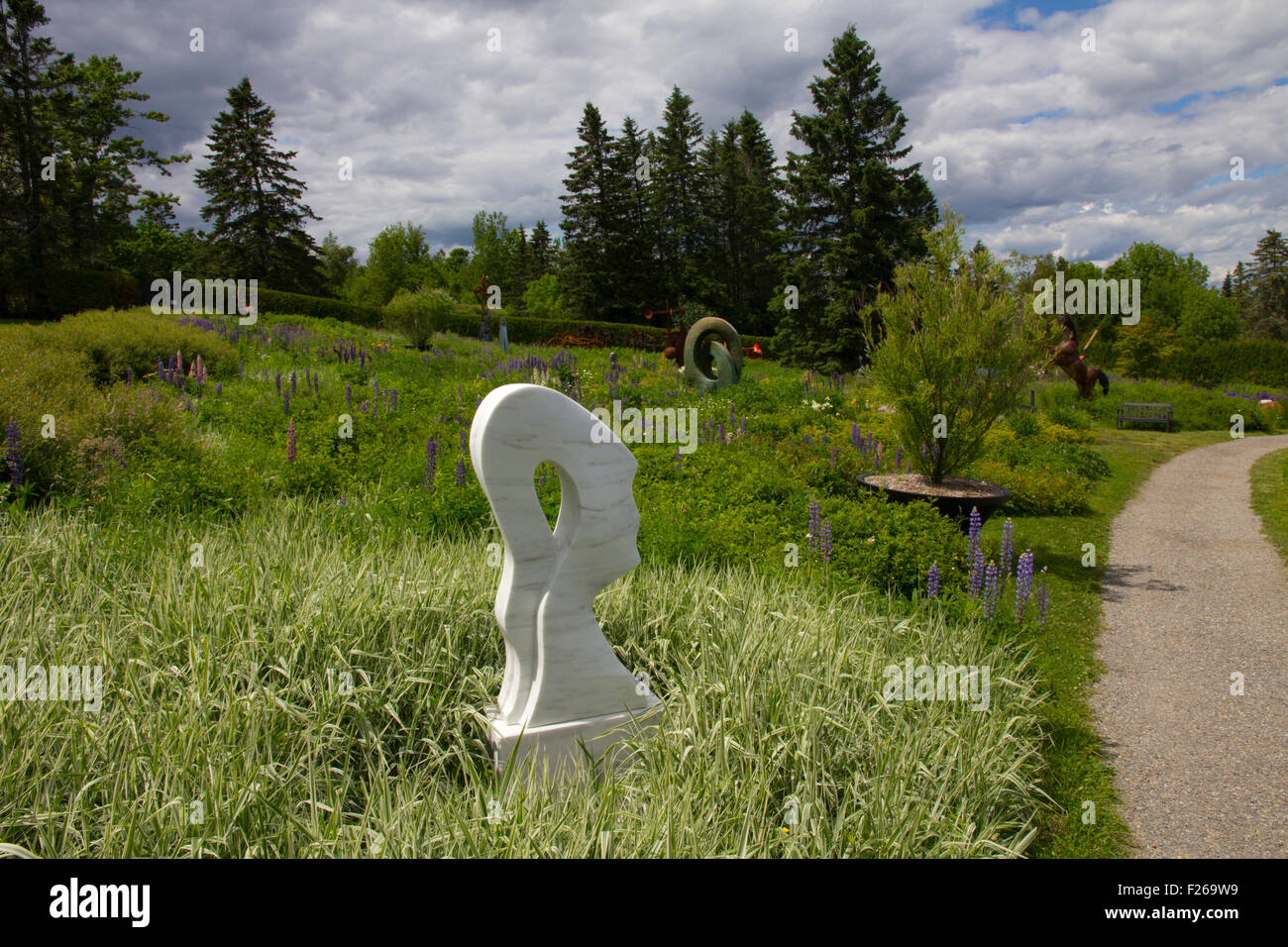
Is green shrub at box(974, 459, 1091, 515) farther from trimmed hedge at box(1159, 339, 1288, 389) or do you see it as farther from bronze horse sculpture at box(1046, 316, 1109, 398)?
trimmed hedge at box(1159, 339, 1288, 389)

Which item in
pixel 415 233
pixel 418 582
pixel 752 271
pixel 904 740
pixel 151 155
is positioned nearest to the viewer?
pixel 904 740

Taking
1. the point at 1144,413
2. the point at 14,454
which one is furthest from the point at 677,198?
the point at 14,454

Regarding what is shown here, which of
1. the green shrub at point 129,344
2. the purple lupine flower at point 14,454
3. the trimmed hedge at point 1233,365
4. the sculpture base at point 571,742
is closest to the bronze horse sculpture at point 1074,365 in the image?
the trimmed hedge at point 1233,365

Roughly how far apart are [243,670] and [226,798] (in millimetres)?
957

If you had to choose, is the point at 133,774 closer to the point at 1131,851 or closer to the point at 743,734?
the point at 743,734

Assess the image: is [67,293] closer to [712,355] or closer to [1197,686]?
[712,355]

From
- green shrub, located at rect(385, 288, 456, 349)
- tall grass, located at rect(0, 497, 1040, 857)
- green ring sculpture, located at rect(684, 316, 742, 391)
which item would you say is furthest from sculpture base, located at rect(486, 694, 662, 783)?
green shrub, located at rect(385, 288, 456, 349)

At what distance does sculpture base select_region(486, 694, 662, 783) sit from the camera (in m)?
3.31

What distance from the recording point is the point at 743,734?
3.26m

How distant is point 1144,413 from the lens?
1923 cm

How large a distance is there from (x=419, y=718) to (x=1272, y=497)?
12964mm

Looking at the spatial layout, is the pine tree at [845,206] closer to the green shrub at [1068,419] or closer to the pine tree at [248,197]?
the green shrub at [1068,419]
